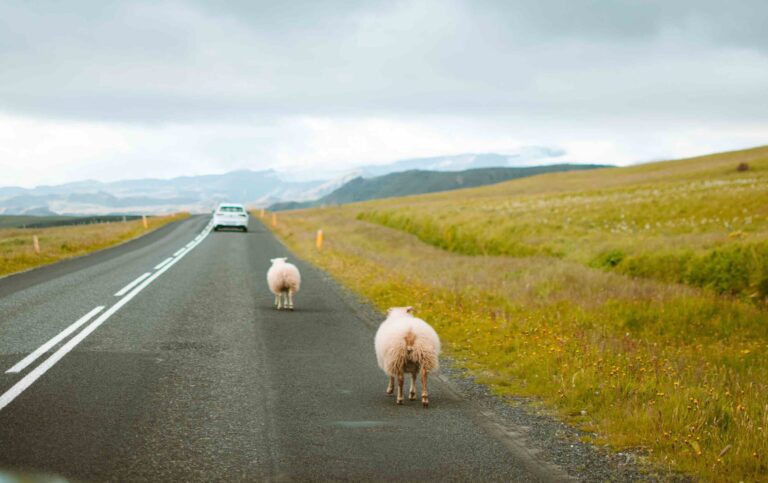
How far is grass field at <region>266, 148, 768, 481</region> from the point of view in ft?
19.5

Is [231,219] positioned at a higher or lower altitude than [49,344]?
higher

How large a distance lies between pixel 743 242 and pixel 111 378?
1909 cm

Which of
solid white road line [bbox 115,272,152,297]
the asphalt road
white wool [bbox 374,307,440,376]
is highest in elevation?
white wool [bbox 374,307,440,376]

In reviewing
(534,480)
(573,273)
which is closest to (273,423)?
(534,480)

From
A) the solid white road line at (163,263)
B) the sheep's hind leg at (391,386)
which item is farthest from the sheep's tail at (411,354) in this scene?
the solid white road line at (163,263)

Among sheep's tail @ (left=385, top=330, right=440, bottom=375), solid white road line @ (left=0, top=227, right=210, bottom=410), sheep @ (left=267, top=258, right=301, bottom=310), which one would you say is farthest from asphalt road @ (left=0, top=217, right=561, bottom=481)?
sheep @ (left=267, top=258, right=301, bottom=310)

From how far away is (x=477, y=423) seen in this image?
6.21 meters

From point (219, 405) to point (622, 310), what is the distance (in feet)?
36.0

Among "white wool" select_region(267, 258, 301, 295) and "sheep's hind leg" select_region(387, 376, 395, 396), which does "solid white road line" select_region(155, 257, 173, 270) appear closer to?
"white wool" select_region(267, 258, 301, 295)

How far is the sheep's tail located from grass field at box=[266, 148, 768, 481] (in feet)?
3.98

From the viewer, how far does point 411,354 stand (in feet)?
22.5

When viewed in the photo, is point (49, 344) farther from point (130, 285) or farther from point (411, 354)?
point (130, 285)

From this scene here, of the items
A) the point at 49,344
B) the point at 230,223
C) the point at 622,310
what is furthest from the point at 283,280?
the point at 230,223

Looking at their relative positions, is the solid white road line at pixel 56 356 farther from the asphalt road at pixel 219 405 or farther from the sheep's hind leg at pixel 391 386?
the sheep's hind leg at pixel 391 386
